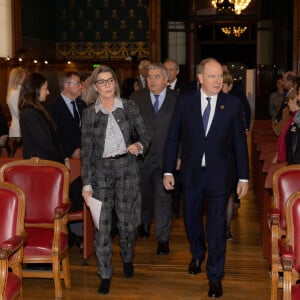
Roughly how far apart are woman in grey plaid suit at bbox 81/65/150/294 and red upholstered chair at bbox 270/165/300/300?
1.02 meters

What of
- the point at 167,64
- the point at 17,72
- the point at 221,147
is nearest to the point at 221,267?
the point at 221,147

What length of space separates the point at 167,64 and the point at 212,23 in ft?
36.1

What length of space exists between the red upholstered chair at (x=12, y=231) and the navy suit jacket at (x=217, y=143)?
1.38 m

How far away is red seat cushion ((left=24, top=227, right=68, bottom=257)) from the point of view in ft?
15.0

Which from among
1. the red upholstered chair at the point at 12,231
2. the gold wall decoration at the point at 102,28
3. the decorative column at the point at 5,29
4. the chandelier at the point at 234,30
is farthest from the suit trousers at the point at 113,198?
the gold wall decoration at the point at 102,28

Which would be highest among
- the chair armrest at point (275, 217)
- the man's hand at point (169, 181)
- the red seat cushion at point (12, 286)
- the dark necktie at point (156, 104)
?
the dark necktie at point (156, 104)

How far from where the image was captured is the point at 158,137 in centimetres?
587

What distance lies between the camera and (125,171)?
4809 millimetres

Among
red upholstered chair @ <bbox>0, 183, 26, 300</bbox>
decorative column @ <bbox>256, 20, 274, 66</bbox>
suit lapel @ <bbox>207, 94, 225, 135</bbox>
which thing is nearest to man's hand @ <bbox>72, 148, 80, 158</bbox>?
suit lapel @ <bbox>207, 94, 225, 135</bbox>

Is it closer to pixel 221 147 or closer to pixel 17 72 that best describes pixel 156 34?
pixel 17 72

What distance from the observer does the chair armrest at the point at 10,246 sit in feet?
11.3

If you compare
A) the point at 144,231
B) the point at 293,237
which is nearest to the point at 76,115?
the point at 144,231

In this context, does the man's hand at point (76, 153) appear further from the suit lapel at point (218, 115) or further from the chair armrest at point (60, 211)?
the suit lapel at point (218, 115)

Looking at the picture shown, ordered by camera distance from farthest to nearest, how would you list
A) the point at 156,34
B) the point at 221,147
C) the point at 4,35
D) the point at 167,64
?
the point at 156,34 → the point at 4,35 → the point at 167,64 → the point at 221,147
